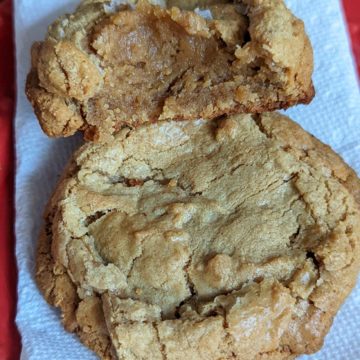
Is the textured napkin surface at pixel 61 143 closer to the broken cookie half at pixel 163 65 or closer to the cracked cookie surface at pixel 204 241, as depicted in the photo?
the cracked cookie surface at pixel 204 241

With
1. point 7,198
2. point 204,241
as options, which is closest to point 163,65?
point 204,241

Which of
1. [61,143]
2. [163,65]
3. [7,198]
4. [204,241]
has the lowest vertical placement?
[204,241]

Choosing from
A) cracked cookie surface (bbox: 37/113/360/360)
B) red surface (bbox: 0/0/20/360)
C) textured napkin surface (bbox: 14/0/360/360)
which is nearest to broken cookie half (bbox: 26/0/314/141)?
cracked cookie surface (bbox: 37/113/360/360)

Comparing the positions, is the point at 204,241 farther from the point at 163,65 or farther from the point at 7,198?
the point at 7,198

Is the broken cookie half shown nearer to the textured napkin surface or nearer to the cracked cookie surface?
the cracked cookie surface

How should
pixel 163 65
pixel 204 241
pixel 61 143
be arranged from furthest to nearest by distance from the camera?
pixel 61 143 < pixel 163 65 < pixel 204 241

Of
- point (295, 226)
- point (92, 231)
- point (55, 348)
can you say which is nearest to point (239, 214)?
point (295, 226)
